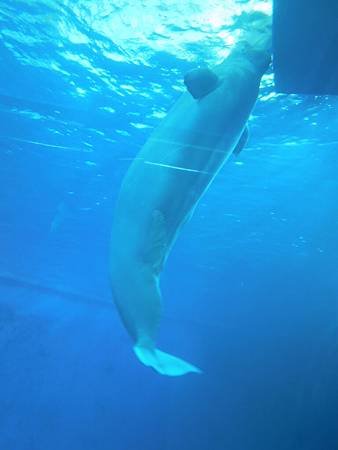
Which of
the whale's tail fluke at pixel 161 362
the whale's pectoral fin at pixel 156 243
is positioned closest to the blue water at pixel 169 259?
the whale's pectoral fin at pixel 156 243

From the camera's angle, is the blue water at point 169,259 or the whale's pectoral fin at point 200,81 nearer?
the whale's pectoral fin at point 200,81

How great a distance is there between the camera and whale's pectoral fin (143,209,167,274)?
9.63 feet

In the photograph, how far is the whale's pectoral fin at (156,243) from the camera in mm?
2936

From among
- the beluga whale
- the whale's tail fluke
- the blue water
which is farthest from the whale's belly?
the blue water

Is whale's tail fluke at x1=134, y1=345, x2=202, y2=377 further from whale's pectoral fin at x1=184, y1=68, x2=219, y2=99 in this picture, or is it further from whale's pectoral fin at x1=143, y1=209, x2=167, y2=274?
whale's pectoral fin at x1=184, y1=68, x2=219, y2=99

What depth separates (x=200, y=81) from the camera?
3.03m

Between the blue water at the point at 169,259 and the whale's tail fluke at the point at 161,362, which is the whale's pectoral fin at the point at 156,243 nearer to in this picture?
the whale's tail fluke at the point at 161,362

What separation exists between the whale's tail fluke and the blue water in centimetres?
545

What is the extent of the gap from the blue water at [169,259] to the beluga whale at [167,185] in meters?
3.63

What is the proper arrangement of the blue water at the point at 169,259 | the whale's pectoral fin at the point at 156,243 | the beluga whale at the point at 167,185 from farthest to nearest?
1. the blue water at the point at 169,259
2. the whale's pectoral fin at the point at 156,243
3. the beluga whale at the point at 167,185

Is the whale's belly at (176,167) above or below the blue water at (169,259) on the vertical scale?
above

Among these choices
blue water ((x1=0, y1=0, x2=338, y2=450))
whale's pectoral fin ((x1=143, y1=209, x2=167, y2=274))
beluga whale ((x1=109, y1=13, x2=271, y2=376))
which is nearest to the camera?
beluga whale ((x1=109, y1=13, x2=271, y2=376))

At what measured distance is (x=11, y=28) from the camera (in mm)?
7891

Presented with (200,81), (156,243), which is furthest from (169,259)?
(200,81)
